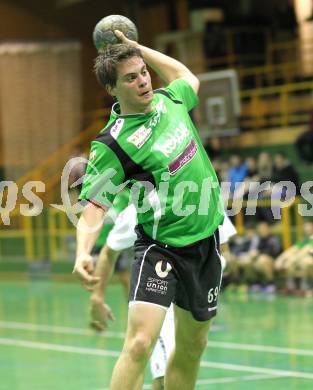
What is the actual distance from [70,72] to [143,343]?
23500 mm

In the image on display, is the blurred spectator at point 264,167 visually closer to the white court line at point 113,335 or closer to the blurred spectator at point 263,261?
the blurred spectator at point 263,261

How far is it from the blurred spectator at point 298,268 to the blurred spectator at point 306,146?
317 cm

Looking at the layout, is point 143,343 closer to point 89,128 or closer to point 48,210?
point 48,210

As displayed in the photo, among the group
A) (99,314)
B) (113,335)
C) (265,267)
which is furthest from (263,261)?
(99,314)

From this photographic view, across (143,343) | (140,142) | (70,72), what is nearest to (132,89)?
(140,142)

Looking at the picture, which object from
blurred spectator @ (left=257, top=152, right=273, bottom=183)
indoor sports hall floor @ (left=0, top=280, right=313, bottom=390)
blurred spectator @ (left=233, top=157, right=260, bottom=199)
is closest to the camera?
indoor sports hall floor @ (left=0, top=280, right=313, bottom=390)

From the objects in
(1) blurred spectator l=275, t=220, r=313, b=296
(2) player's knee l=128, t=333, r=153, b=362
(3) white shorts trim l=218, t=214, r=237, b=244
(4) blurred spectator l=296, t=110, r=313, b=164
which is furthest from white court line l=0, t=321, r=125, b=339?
(4) blurred spectator l=296, t=110, r=313, b=164

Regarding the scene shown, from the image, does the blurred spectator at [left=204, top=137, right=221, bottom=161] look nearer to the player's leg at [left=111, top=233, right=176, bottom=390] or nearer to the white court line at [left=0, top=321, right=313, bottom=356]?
the white court line at [left=0, top=321, right=313, bottom=356]

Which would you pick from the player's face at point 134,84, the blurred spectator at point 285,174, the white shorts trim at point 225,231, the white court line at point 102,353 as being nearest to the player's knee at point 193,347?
the white shorts trim at point 225,231

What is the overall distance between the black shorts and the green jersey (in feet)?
0.23

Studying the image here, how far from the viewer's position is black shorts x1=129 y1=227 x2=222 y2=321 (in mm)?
5727

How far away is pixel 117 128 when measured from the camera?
5.76m

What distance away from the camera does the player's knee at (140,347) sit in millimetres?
5488

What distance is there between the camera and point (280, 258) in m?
16.2
